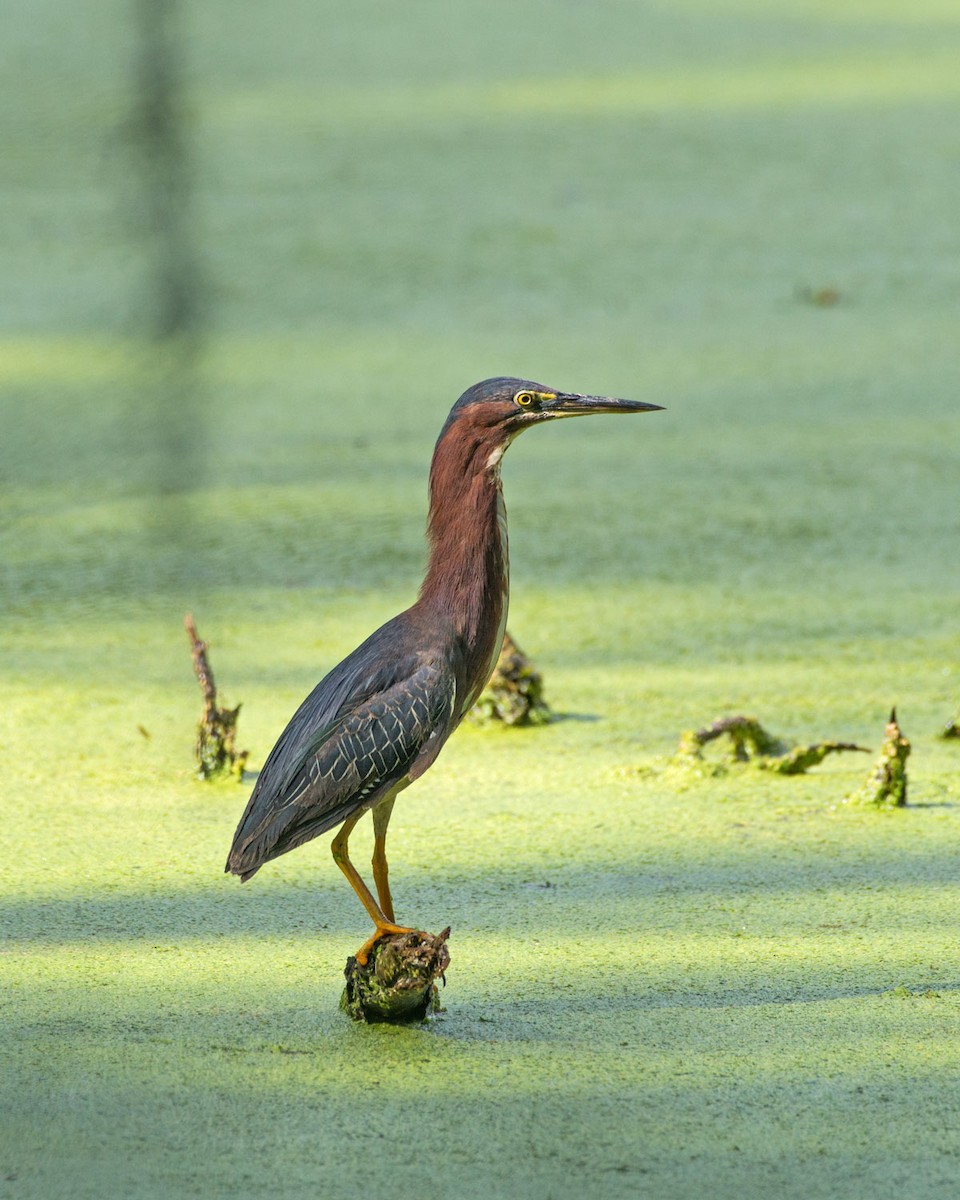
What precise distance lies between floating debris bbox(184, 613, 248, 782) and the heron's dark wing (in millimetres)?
479

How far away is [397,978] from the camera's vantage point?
1537 mm

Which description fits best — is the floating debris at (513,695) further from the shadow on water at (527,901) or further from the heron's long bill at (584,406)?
the heron's long bill at (584,406)

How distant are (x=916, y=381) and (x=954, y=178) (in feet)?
3.95

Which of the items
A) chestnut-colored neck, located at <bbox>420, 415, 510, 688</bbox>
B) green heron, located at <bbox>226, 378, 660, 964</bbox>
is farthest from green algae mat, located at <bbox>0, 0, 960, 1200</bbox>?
chestnut-colored neck, located at <bbox>420, 415, 510, 688</bbox>

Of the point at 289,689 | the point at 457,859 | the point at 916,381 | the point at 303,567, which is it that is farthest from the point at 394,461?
the point at 457,859

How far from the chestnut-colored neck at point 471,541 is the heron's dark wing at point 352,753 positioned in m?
0.06

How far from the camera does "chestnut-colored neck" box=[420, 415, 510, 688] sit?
1.65 meters

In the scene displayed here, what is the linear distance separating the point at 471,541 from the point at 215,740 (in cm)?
62

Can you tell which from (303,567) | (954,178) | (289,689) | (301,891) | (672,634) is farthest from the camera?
(954,178)

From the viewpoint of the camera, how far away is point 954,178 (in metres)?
4.51

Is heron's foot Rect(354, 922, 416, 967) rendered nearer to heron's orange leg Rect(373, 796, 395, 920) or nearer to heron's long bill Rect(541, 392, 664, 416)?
heron's orange leg Rect(373, 796, 395, 920)

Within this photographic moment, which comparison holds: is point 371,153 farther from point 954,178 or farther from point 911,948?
point 911,948

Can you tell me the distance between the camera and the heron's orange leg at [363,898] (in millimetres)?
1568

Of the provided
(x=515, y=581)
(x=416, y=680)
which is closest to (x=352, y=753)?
(x=416, y=680)
